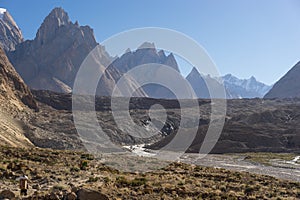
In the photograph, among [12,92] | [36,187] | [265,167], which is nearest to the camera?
[36,187]

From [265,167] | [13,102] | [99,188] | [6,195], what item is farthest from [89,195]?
[13,102]

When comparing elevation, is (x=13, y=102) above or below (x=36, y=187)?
above

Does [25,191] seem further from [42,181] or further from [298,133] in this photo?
[298,133]

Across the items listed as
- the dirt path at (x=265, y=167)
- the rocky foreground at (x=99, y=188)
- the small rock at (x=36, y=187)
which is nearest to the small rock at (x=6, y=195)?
the rocky foreground at (x=99, y=188)

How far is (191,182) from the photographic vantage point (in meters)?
23.6

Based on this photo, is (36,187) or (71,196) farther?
(36,187)

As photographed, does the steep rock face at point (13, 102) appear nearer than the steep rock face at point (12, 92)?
Yes

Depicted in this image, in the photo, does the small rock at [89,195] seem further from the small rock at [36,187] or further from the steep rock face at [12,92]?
the steep rock face at [12,92]

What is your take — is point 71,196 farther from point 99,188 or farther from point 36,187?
point 36,187

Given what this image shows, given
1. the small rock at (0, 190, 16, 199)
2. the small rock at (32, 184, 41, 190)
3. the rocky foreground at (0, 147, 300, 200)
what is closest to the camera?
the small rock at (0, 190, 16, 199)

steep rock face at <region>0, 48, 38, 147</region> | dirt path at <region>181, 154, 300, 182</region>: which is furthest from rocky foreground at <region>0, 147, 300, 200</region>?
steep rock face at <region>0, 48, 38, 147</region>

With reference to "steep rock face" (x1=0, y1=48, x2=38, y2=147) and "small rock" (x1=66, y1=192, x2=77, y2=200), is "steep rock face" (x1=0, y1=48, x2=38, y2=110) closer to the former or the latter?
"steep rock face" (x1=0, y1=48, x2=38, y2=147)

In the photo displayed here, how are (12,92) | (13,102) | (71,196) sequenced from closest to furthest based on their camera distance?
(71,196) < (13,102) < (12,92)

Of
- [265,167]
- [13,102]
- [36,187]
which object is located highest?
[13,102]
